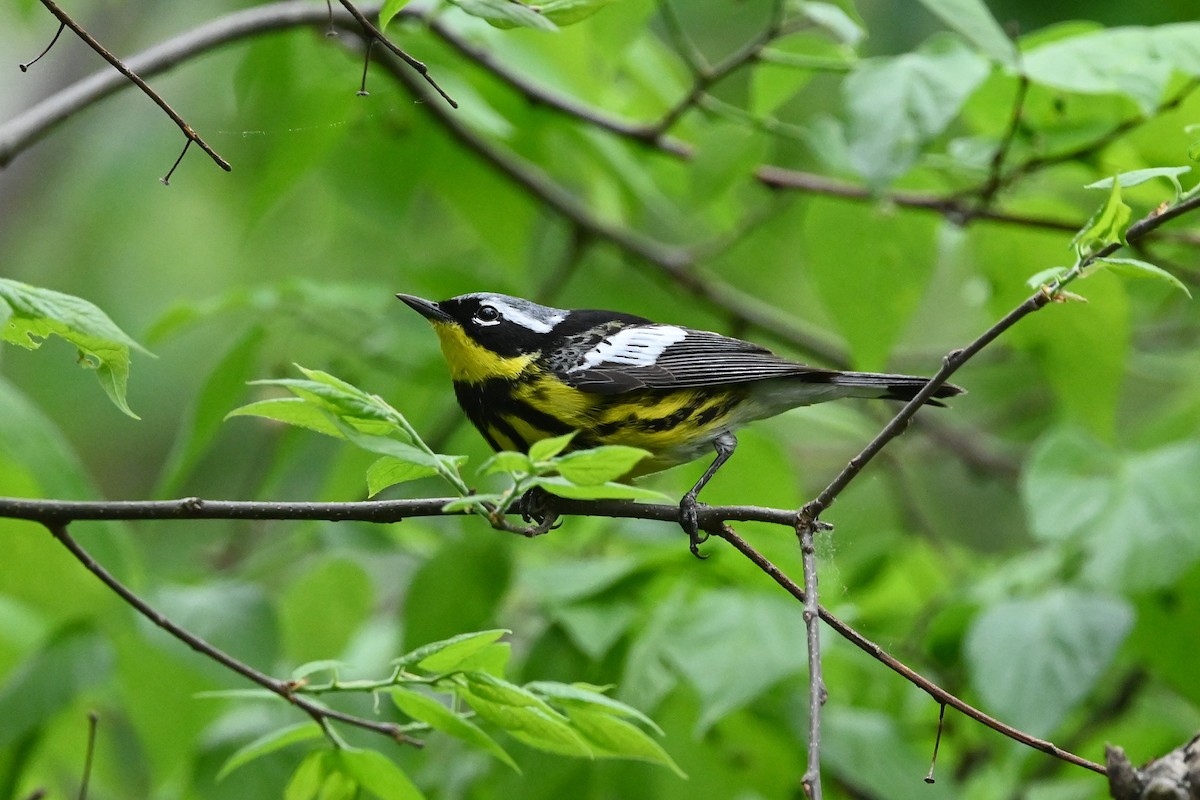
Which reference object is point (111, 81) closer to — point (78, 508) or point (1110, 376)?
point (78, 508)

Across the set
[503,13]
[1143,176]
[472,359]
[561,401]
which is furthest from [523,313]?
[1143,176]

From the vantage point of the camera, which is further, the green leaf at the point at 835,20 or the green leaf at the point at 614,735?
the green leaf at the point at 835,20

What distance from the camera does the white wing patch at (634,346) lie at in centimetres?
337

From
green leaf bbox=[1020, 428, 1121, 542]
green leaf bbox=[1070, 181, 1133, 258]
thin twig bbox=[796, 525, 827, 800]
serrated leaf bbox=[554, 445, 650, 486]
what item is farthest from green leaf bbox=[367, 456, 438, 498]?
green leaf bbox=[1020, 428, 1121, 542]

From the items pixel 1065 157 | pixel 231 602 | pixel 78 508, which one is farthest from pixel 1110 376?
pixel 78 508

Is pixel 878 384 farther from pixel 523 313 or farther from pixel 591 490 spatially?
pixel 591 490

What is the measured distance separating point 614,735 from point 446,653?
33 cm

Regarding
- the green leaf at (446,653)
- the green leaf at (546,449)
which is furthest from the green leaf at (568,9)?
the green leaf at (446,653)

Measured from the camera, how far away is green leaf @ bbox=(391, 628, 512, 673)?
1981 millimetres

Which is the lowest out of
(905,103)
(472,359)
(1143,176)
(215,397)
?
(215,397)

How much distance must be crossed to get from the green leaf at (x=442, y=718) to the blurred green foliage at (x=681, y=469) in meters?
0.02

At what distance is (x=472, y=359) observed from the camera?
341 cm

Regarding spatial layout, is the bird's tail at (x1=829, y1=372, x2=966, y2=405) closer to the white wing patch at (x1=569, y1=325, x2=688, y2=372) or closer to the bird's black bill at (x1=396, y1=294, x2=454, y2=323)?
the white wing patch at (x1=569, y1=325, x2=688, y2=372)

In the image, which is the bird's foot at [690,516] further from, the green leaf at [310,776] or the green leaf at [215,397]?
the green leaf at [215,397]
